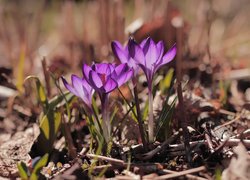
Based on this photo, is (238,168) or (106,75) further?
(106,75)

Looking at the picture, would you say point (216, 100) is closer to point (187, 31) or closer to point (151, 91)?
point (151, 91)

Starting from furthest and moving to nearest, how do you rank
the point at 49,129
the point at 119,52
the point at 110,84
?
the point at 49,129 < the point at 119,52 < the point at 110,84

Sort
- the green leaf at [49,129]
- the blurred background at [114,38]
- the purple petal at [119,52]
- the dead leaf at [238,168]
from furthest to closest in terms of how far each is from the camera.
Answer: the blurred background at [114,38] < the green leaf at [49,129] < the purple petal at [119,52] < the dead leaf at [238,168]

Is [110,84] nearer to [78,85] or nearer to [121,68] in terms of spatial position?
[121,68]

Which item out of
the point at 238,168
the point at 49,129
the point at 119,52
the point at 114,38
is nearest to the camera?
the point at 238,168

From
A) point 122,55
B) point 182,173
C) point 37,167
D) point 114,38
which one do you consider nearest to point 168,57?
point 122,55

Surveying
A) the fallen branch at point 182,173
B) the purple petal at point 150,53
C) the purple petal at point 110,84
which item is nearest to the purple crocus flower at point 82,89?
the purple petal at point 110,84

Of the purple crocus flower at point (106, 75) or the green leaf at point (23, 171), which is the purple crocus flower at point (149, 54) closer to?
the purple crocus flower at point (106, 75)

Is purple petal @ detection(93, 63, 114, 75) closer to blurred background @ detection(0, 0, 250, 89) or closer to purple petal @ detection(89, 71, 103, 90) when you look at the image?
purple petal @ detection(89, 71, 103, 90)

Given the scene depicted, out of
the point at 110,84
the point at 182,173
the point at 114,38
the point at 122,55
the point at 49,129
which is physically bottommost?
the point at 182,173
